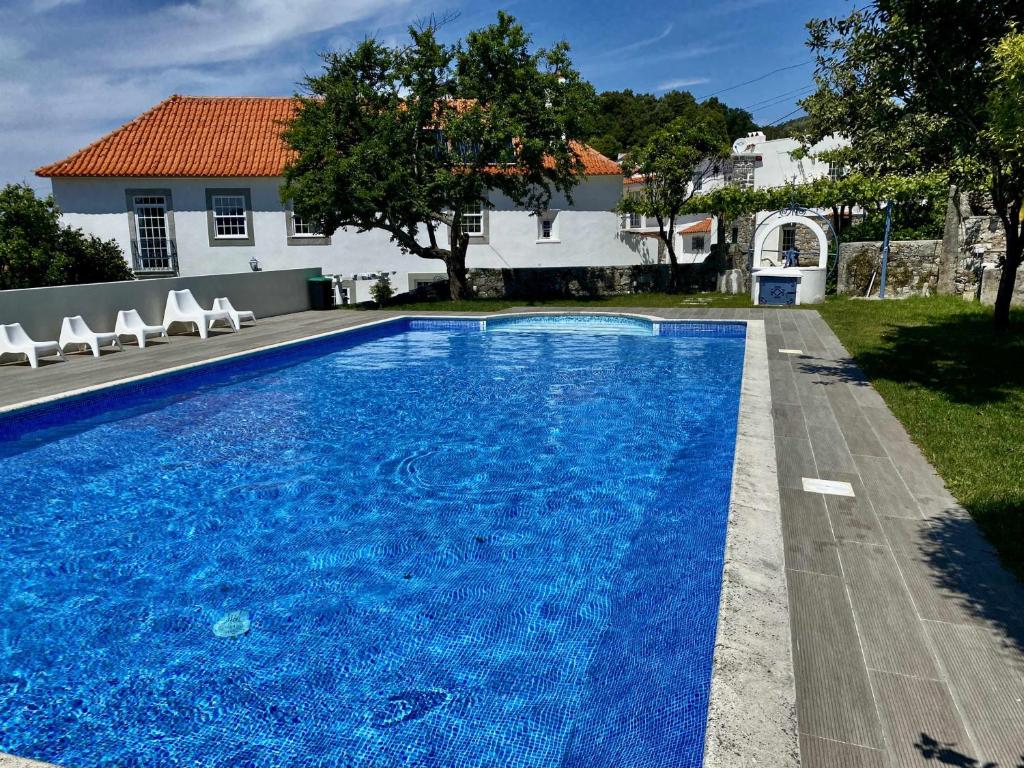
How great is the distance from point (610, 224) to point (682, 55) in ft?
55.3

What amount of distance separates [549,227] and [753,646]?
1019 inches

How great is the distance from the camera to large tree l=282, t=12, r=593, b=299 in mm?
18547

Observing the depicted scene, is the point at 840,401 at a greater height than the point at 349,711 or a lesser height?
greater

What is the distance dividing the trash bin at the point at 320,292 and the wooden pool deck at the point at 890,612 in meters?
16.4

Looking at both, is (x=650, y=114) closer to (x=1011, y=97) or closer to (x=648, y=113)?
(x=648, y=113)

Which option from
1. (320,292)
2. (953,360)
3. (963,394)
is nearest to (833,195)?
(953,360)

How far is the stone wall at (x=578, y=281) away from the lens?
78.0 ft

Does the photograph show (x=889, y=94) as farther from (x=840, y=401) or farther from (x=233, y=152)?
(x=233, y=152)

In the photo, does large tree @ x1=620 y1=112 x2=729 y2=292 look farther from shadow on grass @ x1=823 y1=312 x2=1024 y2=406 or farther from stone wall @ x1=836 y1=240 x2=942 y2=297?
shadow on grass @ x1=823 y1=312 x2=1024 y2=406

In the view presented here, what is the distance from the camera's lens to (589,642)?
13.2 feet

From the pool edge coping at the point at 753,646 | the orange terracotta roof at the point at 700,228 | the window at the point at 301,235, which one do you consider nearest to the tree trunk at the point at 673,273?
the window at the point at 301,235

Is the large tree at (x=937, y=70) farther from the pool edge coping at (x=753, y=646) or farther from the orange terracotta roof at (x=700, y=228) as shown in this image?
the orange terracotta roof at (x=700, y=228)

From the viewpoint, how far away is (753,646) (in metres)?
3.13

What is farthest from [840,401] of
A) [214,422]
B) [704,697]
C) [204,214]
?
[204,214]
